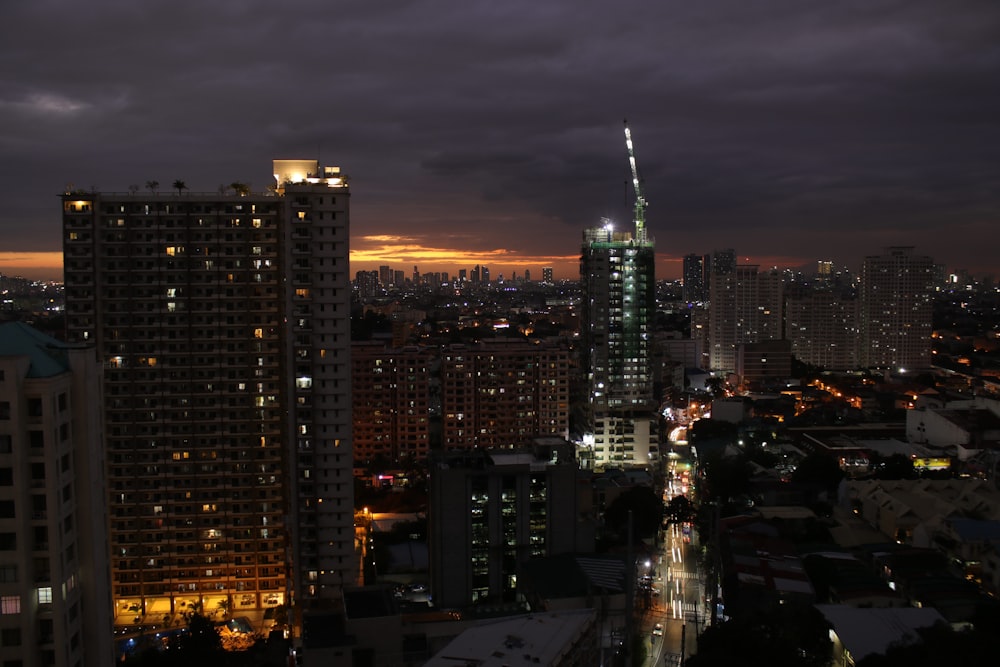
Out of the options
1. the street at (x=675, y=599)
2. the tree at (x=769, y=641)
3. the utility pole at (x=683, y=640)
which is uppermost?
the tree at (x=769, y=641)

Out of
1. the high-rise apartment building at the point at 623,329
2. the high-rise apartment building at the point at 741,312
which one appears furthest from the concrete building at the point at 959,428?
the high-rise apartment building at the point at 741,312

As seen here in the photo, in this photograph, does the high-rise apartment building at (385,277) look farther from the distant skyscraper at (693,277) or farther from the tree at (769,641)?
the tree at (769,641)

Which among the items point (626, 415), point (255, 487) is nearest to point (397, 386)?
point (626, 415)

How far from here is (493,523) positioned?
15.5 meters

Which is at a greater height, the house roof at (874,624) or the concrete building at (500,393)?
the concrete building at (500,393)

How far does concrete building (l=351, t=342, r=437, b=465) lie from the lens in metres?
26.6

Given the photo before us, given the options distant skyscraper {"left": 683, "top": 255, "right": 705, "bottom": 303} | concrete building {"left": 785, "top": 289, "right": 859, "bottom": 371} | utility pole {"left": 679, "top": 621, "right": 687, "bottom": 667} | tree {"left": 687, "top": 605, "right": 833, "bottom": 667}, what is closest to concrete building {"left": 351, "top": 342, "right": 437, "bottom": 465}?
utility pole {"left": 679, "top": 621, "right": 687, "bottom": 667}

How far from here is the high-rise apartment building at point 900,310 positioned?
158ft

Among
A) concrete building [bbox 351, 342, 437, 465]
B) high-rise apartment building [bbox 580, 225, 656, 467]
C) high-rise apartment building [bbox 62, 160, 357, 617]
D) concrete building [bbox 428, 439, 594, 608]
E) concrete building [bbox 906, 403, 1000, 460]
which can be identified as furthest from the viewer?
high-rise apartment building [bbox 580, 225, 656, 467]

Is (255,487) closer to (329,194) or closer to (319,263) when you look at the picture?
(319,263)

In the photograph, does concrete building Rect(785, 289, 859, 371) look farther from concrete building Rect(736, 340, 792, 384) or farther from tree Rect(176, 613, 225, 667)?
tree Rect(176, 613, 225, 667)

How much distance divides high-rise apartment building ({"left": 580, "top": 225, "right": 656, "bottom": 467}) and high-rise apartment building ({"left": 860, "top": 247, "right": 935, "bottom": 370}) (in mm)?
26201

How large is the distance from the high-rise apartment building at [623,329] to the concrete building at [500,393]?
131 centimetres

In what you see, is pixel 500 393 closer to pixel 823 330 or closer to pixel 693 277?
pixel 823 330
